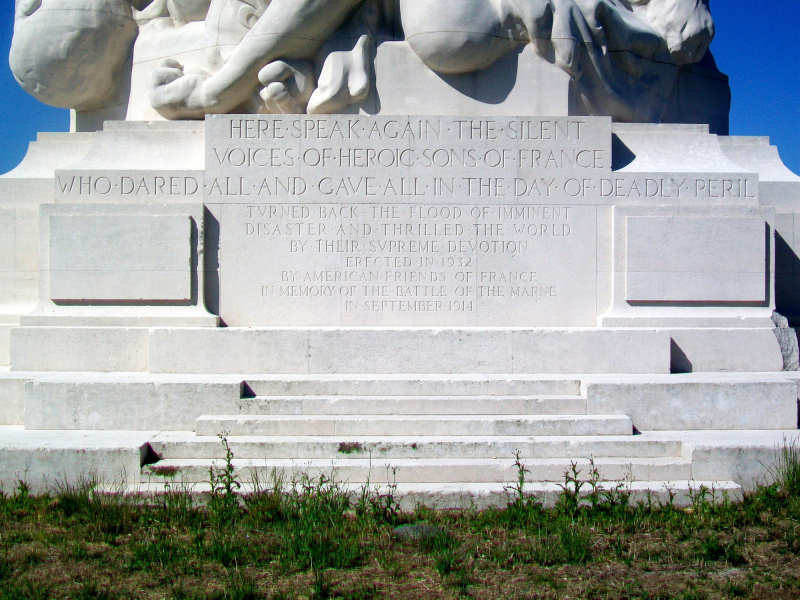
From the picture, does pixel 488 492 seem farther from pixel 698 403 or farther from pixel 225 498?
pixel 698 403

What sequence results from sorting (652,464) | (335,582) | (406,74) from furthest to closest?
(406,74) → (652,464) → (335,582)

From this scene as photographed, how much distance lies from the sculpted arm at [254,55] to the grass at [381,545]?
460 cm

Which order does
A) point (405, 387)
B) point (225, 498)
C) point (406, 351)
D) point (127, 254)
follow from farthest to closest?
1. point (127, 254)
2. point (406, 351)
3. point (405, 387)
4. point (225, 498)

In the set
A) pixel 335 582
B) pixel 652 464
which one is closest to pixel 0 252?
pixel 335 582

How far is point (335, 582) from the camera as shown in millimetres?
4812

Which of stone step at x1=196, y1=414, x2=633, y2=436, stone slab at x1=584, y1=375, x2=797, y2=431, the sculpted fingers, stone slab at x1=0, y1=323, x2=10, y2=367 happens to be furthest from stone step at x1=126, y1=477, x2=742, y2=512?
the sculpted fingers

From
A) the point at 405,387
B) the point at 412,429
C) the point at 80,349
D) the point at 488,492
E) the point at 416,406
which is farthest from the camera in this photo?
the point at 80,349

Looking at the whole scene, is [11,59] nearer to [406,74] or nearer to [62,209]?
[62,209]

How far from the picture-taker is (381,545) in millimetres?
5352

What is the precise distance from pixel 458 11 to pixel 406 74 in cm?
87

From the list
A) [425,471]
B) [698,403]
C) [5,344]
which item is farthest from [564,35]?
[5,344]

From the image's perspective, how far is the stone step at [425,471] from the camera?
637cm

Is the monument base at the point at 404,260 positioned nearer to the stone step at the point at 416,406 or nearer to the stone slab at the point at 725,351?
the stone slab at the point at 725,351

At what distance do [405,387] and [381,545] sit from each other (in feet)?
7.38
